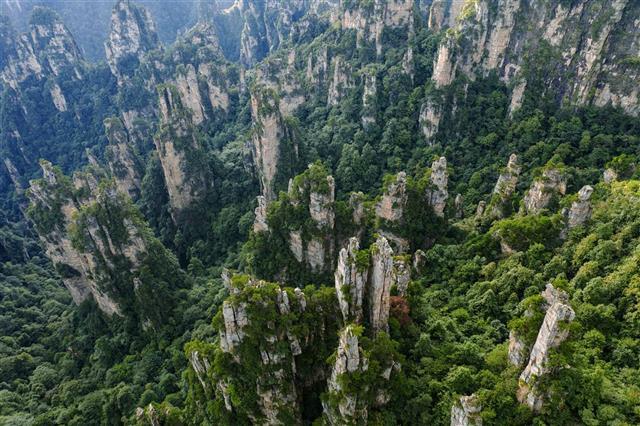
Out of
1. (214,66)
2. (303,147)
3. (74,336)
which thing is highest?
(214,66)

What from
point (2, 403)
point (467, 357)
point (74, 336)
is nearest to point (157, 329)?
point (74, 336)

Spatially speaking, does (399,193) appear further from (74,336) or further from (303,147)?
(74,336)

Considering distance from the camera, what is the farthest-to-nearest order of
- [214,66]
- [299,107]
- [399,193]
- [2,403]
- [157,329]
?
[214,66], [299,107], [157,329], [399,193], [2,403]

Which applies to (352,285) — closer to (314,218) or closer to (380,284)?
(380,284)

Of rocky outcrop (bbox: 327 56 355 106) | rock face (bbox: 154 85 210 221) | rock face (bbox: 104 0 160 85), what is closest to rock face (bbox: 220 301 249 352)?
rock face (bbox: 154 85 210 221)

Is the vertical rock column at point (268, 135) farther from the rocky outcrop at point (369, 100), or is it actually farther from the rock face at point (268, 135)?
the rocky outcrop at point (369, 100)

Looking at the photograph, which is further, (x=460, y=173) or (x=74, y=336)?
(x=460, y=173)
